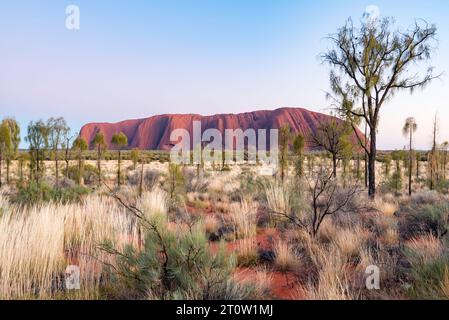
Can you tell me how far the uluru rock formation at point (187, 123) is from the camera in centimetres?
13162

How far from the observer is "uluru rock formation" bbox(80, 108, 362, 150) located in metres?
132

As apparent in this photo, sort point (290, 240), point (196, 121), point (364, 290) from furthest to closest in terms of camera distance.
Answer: point (196, 121) < point (290, 240) < point (364, 290)

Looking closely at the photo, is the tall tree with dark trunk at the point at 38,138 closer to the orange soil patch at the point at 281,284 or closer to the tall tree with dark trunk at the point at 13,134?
the tall tree with dark trunk at the point at 13,134

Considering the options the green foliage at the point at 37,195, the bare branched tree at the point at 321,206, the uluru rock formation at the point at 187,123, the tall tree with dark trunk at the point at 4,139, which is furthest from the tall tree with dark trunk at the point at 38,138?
the uluru rock formation at the point at 187,123

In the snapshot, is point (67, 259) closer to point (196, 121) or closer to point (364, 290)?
point (364, 290)

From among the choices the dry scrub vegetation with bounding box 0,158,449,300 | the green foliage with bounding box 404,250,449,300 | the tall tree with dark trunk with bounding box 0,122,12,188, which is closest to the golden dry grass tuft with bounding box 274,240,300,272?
the dry scrub vegetation with bounding box 0,158,449,300

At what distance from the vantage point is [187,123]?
147m

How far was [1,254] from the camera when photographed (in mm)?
3697

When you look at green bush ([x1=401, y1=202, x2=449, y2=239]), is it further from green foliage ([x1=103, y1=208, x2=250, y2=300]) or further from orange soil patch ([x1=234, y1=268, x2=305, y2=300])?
green foliage ([x1=103, y1=208, x2=250, y2=300])

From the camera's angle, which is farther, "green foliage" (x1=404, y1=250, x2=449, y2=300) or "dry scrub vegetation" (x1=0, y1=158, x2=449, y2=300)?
"dry scrub vegetation" (x1=0, y1=158, x2=449, y2=300)

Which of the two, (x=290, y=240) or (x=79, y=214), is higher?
(x=79, y=214)
